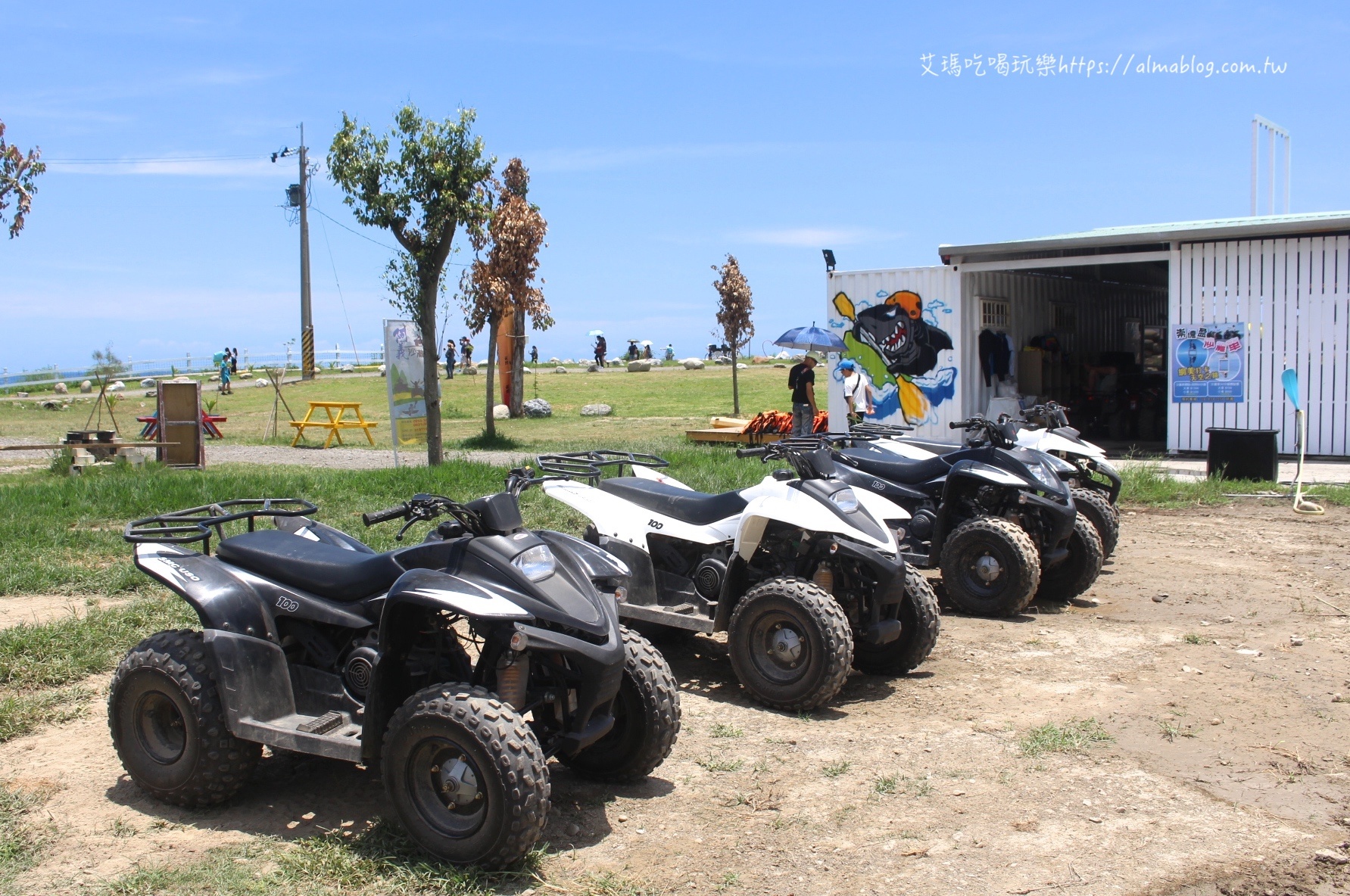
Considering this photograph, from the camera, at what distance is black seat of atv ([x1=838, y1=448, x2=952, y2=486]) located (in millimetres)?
8422

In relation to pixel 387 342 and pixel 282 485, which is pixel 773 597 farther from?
pixel 387 342

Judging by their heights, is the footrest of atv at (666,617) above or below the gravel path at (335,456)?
below

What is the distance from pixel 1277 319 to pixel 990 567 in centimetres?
1205

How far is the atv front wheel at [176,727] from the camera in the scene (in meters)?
4.26

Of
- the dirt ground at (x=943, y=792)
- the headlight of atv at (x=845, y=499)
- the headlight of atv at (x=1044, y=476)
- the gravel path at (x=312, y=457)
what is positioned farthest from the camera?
the gravel path at (x=312, y=457)

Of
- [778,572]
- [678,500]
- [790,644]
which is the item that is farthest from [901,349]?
[790,644]

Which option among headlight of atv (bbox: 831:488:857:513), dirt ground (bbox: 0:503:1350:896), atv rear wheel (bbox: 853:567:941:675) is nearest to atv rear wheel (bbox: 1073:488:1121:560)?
dirt ground (bbox: 0:503:1350:896)

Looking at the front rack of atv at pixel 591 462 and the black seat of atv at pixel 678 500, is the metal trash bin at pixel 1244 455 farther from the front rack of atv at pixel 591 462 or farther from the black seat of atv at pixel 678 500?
the black seat of atv at pixel 678 500

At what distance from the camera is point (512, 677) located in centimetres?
398

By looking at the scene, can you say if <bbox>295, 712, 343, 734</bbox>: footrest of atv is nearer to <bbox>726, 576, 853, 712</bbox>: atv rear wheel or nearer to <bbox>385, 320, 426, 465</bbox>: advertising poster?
<bbox>726, 576, 853, 712</bbox>: atv rear wheel

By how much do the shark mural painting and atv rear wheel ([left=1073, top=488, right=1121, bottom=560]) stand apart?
10655 mm

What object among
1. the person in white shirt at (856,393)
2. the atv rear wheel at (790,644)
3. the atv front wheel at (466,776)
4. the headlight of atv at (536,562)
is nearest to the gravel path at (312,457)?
the person in white shirt at (856,393)

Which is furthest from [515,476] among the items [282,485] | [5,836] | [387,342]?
[387,342]

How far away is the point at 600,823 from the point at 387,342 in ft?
40.2
